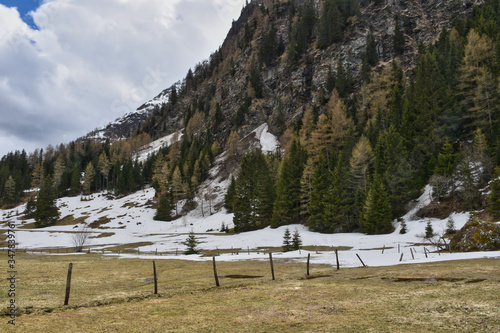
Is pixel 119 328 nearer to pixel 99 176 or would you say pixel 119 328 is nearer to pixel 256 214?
pixel 256 214

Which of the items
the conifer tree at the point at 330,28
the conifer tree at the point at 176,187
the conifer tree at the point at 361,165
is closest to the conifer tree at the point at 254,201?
the conifer tree at the point at 361,165

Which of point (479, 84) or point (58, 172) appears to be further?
point (58, 172)

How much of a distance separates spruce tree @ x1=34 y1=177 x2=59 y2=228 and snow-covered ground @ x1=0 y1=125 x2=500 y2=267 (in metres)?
4.66

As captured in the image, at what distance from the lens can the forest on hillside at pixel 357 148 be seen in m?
49.3

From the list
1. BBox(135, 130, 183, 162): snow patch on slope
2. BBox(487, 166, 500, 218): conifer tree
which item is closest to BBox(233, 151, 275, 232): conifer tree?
BBox(487, 166, 500, 218): conifer tree

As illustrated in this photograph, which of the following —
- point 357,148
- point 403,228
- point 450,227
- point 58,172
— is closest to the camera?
point 450,227

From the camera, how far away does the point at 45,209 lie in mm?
93875

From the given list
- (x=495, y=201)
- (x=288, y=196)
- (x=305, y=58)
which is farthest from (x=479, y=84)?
(x=305, y=58)

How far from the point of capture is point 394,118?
6469 cm

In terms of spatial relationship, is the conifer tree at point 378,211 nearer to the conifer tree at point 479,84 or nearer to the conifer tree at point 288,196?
the conifer tree at point 288,196

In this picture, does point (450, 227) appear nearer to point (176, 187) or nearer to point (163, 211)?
point (163, 211)

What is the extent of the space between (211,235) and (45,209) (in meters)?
63.2

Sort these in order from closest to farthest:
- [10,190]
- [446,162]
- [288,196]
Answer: [446,162], [288,196], [10,190]

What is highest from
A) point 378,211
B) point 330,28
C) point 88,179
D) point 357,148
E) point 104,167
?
point 330,28
